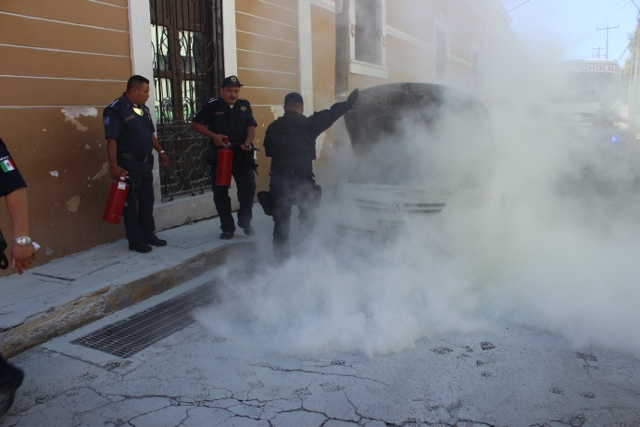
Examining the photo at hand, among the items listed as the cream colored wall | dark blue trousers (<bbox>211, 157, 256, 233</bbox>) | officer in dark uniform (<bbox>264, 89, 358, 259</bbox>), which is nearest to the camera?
the cream colored wall

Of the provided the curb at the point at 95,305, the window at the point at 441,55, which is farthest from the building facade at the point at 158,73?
the window at the point at 441,55

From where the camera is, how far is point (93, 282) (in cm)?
366

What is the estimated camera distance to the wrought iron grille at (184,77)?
→ 17.9 ft

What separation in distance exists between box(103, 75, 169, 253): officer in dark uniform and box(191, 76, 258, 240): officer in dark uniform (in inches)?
24.5

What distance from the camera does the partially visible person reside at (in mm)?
2139

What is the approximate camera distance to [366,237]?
4.15 meters

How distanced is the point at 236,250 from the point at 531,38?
4.62 meters

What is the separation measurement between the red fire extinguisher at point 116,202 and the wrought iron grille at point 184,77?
1397mm

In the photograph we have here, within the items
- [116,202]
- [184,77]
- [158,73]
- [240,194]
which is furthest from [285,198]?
[184,77]

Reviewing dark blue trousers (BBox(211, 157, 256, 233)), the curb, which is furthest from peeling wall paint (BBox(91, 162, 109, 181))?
the curb

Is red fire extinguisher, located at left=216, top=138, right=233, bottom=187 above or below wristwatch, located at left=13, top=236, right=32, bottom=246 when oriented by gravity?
above

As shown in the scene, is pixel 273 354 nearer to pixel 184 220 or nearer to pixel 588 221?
pixel 184 220

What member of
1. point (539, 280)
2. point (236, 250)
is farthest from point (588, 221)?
point (236, 250)

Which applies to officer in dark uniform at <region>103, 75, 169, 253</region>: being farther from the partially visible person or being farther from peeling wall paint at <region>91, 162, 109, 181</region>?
the partially visible person
